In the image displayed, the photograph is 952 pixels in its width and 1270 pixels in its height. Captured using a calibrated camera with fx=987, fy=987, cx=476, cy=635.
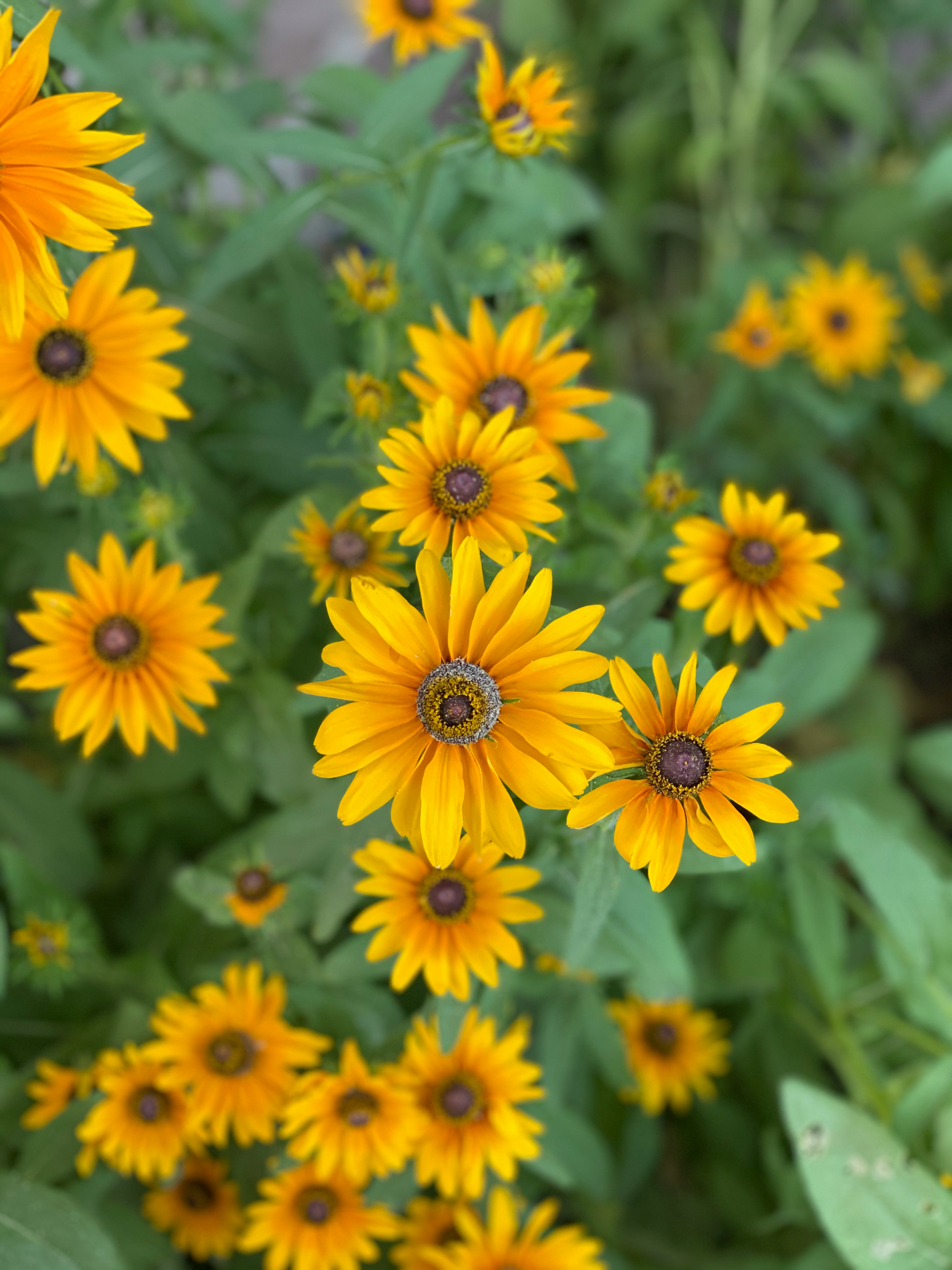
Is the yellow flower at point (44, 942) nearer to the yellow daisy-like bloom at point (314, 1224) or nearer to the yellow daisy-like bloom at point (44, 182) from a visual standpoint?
the yellow daisy-like bloom at point (314, 1224)

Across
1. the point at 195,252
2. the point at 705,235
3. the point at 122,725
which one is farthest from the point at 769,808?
the point at 705,235

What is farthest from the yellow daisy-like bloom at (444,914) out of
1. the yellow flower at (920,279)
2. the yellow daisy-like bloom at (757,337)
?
the yellow flower at (920,279)

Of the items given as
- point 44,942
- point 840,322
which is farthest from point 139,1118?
point 840,322

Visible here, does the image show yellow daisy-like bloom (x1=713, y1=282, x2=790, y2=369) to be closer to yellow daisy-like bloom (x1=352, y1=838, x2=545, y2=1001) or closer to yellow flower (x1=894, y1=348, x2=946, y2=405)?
yellow flower (x1=894, y1=348, x2=946, y2=405)

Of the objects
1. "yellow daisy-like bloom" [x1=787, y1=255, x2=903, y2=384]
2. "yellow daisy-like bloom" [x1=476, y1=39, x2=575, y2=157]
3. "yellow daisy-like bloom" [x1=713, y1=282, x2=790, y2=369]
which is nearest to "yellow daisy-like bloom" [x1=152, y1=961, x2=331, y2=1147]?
"yellow daisy-like bloom" [x1=476, y1=39, x2=575, y2=157]

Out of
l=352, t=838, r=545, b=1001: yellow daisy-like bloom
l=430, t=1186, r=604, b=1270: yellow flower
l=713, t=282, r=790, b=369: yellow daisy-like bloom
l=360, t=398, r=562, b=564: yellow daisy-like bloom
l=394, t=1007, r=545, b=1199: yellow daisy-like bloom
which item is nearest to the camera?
l=360, t=398, r=562, b=564: yellow daisy-like bloom

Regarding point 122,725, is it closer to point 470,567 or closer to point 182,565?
point 182,565

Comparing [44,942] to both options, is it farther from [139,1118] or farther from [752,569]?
[752,569]
